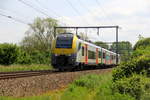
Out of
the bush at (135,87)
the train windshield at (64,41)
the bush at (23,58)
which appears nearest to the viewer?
the bush at (135,87)

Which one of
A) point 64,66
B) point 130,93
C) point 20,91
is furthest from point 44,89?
point 64,66

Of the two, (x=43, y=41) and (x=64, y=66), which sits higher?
(x=43, y=41)

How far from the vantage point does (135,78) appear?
1114cm

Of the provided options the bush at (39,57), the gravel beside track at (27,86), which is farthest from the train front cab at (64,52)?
the bush at (39,57)

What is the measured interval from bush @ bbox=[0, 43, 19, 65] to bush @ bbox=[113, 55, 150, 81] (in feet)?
90.4

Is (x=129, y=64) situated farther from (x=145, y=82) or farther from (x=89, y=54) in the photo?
(x=89, y=54)

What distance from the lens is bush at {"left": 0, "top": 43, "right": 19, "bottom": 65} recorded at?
126ft

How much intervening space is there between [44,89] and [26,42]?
193 feet

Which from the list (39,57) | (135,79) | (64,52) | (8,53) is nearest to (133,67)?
(135,79)

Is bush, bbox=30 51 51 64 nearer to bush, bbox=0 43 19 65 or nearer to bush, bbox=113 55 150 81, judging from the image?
bush, bbox=0 43 19 65

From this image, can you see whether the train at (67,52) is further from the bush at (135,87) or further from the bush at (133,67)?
the bush at (135,87)

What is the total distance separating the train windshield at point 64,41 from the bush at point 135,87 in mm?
13576

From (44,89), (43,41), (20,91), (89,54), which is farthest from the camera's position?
(43,41)

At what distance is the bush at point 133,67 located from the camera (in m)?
12.5
